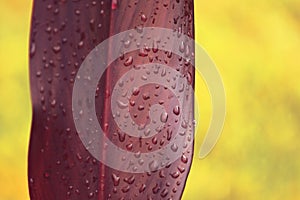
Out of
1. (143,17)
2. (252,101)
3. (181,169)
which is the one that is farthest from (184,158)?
(252,101)

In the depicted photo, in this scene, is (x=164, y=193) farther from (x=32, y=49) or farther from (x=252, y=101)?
(x=252, y=101)

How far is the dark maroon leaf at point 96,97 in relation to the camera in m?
0.34

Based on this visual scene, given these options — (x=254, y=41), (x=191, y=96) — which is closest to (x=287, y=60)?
(x=254, y=41)

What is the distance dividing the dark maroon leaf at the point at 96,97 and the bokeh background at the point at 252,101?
1.70 feet

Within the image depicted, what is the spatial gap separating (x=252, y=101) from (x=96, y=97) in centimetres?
63

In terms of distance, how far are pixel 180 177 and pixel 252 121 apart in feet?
1.99

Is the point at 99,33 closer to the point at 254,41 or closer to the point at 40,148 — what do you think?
the point at 40,148

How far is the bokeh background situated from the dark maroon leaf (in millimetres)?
517

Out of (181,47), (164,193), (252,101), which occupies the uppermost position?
(252,101)

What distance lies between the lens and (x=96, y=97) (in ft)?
1.25

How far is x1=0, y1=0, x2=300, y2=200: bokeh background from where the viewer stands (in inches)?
37.2

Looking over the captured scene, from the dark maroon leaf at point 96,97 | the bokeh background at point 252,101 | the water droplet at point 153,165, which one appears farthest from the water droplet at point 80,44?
the bokeh background at point 252,101

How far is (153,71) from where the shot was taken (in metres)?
0.39

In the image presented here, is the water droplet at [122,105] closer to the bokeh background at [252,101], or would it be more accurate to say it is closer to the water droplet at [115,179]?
the water droplet at [115,179]
